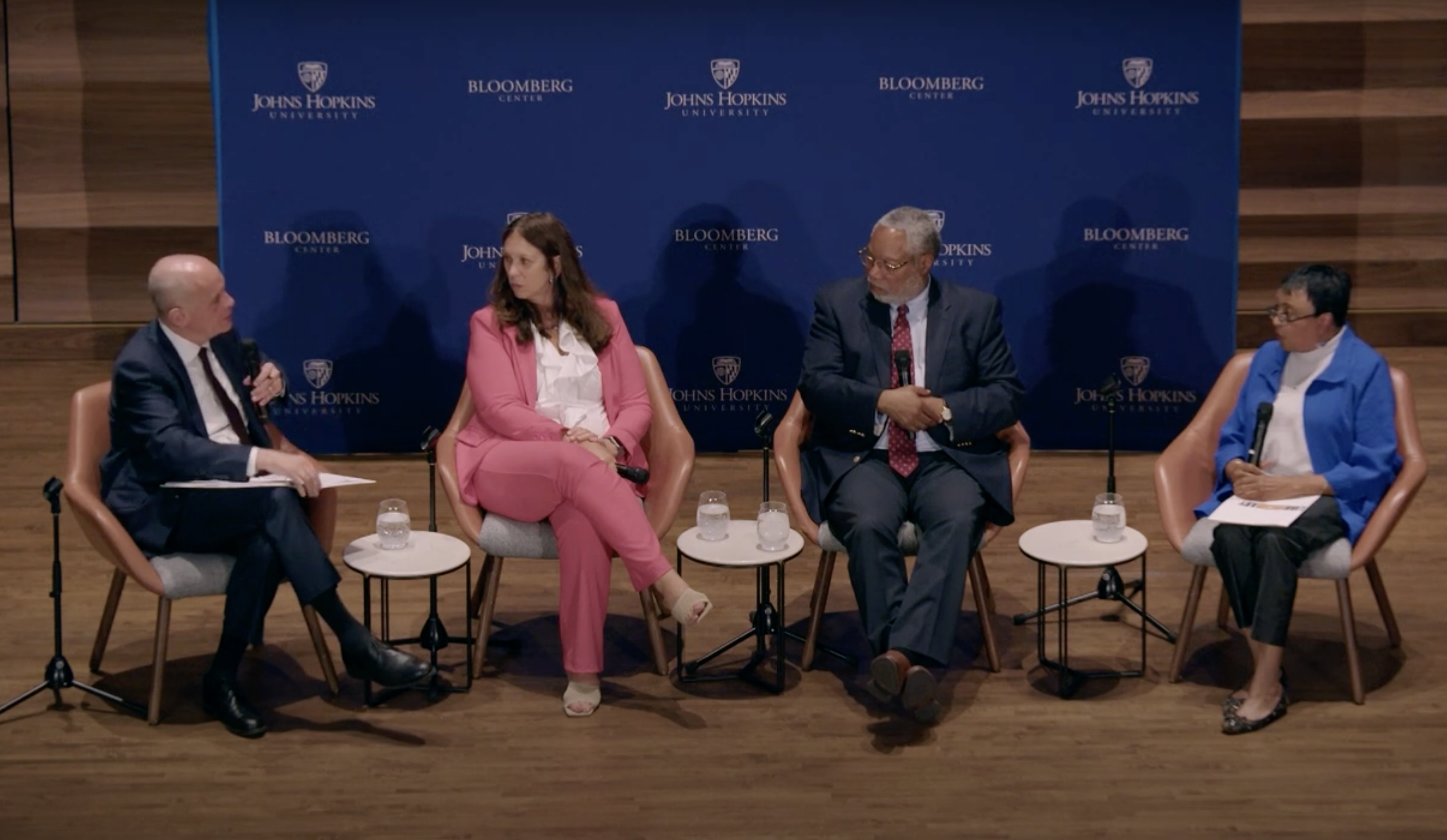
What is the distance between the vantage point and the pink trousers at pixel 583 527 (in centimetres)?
504

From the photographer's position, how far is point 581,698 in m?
5.03

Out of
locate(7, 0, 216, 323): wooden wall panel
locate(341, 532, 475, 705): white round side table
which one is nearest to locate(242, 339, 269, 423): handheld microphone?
locate(341, 532, 475, 705): white round side table

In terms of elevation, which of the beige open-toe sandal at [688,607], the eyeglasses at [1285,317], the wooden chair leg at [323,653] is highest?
the eyeglasses at [1285,317]

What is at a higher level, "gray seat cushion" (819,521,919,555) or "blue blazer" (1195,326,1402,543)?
"blue blazer" (1195,326,1402,543)

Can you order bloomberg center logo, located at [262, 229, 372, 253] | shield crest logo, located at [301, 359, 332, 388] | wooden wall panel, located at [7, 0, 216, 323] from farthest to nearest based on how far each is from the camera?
wooden wall panel, located at [7, 0, 216, 323] → shield crest logo, located at [301, 359, 332, 388] → bloomberg center logo, located at [262, 229, 372, 253]

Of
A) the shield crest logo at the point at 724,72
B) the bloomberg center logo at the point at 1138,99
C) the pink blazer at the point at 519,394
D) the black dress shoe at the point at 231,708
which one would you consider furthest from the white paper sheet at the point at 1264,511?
the shield crest logo at the point at 724,72

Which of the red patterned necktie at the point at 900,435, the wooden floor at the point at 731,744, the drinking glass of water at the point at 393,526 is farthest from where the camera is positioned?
the red patterned necktie at the point at 900,435

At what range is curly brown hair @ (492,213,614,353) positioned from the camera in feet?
17.9

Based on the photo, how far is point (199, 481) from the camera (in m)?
4.85

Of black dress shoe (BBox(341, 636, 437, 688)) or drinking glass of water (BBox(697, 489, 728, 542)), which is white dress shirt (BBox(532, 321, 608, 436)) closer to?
drinking glass of water (BBox(697, 489, 728, 542))

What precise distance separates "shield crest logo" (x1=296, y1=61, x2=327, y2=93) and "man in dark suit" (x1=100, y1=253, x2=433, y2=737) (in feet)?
7.29

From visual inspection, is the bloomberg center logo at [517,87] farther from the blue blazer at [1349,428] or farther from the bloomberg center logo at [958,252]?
the blue blazer at [1349,428]

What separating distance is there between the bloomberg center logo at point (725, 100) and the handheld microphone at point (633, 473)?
2.26 metres

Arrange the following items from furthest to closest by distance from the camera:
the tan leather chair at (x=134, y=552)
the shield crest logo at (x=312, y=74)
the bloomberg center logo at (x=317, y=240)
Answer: the bloomberg center logo at (x=317, y=240) < the shield crest logo at (x=312, y=74) < the tan leather chair at (x=134, y=552)
